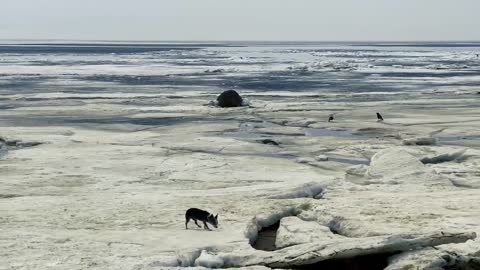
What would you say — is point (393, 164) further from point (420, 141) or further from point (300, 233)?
point (300, 233)

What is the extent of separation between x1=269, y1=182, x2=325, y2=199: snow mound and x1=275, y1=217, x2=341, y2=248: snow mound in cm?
194

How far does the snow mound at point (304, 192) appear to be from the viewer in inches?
473

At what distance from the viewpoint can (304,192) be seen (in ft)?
40.2

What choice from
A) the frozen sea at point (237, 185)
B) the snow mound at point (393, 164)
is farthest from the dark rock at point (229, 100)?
the snow mound at point (393, 164)

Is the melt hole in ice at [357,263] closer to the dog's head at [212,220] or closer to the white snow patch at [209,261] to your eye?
the white snow patch at [209,261]

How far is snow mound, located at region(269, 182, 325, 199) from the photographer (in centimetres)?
1202

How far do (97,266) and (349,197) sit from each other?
214 inches

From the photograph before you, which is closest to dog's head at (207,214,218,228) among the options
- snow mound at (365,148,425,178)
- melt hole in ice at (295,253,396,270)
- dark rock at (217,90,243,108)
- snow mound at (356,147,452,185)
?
melt hole in ice at (295,253,396,270)

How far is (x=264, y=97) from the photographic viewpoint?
34.2 meters

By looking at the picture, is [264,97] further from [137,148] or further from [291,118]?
[137,148]

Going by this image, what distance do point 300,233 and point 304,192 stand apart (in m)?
3.03

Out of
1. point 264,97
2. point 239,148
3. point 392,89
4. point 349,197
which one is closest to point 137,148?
point 239,148

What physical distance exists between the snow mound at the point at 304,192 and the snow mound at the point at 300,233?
1940 mm

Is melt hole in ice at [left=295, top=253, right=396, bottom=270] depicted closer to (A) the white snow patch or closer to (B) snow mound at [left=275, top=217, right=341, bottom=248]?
(B) snow mound at [left=275, top=217, right=341, bottom=248]
